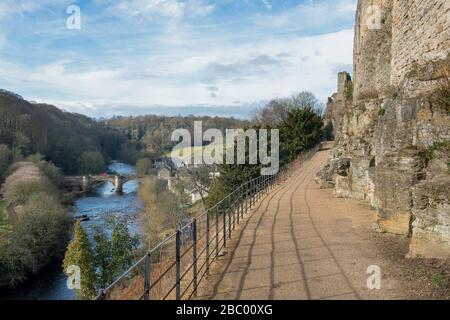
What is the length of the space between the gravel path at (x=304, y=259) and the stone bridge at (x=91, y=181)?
57.8 meters

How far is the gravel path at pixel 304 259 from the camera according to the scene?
6410 mm

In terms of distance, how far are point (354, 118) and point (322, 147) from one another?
81.1 feet

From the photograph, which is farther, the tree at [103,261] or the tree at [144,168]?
the tree at [144,168]

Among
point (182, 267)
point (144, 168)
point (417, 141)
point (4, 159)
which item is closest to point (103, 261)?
point (182, 267)

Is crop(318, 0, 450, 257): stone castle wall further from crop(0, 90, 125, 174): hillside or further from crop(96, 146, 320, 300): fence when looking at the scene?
crop(0, 90, 125, 174): hillside

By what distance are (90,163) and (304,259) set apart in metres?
78.5

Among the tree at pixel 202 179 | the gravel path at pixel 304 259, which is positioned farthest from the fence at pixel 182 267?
Answer: the tree at pixel 202 179

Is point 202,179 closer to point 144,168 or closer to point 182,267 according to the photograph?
point 182,267

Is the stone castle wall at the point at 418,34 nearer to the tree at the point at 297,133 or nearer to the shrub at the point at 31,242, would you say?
the tree at the point at 297,133

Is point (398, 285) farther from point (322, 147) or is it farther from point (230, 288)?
point (322, 147)

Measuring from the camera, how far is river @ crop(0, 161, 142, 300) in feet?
81.5

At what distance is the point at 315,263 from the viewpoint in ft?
25.9

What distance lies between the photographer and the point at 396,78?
13.7 metres
